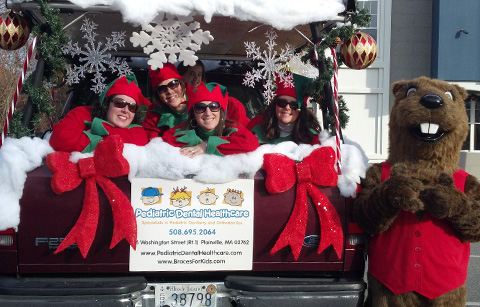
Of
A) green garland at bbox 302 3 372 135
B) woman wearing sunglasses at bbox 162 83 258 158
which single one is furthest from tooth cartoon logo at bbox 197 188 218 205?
green garland at bbox 302 3 372 135

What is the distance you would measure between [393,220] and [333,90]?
1023 mm

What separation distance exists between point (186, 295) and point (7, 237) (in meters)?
1.09

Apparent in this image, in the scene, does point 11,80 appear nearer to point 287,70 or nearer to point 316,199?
point 287,70

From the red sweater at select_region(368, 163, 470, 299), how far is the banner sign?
0.86 m

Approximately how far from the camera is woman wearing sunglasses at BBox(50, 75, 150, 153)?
13.0 ft

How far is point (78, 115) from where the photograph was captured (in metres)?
4.22

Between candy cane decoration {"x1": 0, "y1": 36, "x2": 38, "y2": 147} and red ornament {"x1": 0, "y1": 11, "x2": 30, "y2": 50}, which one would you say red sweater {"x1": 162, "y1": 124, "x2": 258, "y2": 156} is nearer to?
candy cane decoration {"x1": 0, "y1": 36, "x2": 38, "y2": 147}

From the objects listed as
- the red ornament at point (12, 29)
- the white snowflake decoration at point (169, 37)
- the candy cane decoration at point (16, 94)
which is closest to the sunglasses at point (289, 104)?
the white snowflake decoration at point (169, 37)

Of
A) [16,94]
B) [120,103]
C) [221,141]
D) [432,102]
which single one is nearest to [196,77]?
[120,103]

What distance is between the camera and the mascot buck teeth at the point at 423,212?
11.8 ft

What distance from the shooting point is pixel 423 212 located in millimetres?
3715

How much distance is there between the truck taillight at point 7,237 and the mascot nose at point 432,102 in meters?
2.58

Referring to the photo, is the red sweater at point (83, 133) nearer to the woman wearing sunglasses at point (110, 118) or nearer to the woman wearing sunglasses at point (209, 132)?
the woman wearing sunglasses at point (110, 118)

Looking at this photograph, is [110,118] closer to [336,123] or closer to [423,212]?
[336,123]
